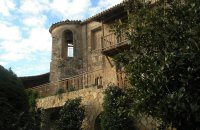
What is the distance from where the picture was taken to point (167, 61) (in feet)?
32.8

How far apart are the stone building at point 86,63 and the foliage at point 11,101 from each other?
358 cm

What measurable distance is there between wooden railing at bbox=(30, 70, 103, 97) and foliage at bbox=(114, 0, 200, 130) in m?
9.59

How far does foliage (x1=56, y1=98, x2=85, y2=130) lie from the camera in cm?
1822

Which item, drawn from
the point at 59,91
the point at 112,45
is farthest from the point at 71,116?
the point at 112,45

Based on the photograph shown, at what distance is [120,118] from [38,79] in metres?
13.8

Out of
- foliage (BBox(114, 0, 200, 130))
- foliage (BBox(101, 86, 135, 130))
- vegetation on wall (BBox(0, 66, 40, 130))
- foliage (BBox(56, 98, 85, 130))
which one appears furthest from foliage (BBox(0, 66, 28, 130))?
foliage (BBox(56, 98, 85, 130))

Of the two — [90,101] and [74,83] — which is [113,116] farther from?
[74,83]

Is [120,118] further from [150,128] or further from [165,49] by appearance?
[165,49]

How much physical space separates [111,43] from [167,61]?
11591 mm

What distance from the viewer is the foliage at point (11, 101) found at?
462 inches

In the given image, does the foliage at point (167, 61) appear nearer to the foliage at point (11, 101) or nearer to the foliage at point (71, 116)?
the foliage at point (11, 101)

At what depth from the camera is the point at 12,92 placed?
1270 cm

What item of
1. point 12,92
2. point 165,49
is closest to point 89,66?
point 12,92

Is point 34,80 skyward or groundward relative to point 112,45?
groundward
